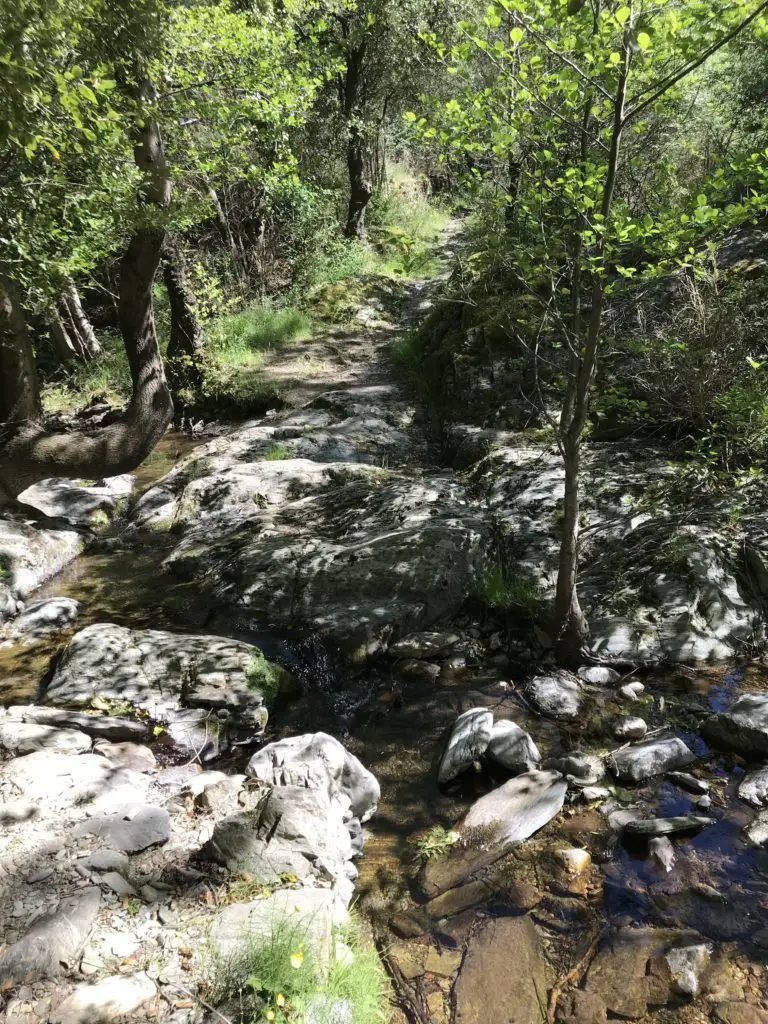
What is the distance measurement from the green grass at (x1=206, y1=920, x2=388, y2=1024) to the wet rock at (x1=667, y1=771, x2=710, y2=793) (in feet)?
7.52

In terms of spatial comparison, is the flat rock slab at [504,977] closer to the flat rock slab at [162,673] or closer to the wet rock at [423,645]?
the flat rock slab at [162,673]

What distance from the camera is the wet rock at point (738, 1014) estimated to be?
2738mm

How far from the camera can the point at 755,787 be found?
12.8ft

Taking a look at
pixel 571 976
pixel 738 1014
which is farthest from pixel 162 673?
pixel 738 1014

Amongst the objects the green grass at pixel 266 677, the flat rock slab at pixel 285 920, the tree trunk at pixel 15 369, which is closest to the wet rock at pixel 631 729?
the flat rock slab at pixel 285 920

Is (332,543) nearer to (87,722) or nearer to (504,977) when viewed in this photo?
(87,722)

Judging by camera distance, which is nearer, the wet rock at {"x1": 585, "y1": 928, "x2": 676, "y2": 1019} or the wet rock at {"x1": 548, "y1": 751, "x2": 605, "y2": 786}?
the wet rock at {"x1": 585, "y1": 928, "x2": 676, "y2": 1019}

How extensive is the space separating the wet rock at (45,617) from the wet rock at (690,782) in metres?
5.46

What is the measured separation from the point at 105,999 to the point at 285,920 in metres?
0.74

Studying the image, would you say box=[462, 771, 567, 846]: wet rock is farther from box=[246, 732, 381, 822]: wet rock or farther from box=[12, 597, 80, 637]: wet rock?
box=[12, 597, 80, 637]: wet rock

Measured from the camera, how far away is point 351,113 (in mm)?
16531

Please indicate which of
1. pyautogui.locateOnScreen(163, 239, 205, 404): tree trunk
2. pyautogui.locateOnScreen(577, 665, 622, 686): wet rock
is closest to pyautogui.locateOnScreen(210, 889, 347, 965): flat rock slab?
pyautogui.locateOnScreen(577, 665, 622, 686): wet rock

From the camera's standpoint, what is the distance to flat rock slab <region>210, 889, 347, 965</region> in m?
2.71

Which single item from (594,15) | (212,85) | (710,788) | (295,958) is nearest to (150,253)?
(212,85)
